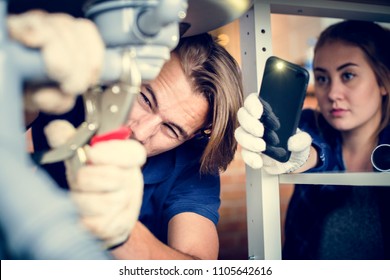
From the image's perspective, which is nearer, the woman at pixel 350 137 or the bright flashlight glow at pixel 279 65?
the bright flashlight glow at pixel 279 65

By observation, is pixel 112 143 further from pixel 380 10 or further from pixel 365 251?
pixel 365 251

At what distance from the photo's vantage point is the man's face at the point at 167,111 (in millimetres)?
699

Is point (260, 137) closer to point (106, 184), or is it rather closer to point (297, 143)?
point (297, 143)

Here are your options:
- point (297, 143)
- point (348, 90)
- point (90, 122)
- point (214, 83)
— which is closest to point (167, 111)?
point (214, 83)

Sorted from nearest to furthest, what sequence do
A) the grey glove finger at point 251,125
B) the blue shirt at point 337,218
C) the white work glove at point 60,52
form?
1. the white work glove at point 60,52
2. the grey glove finger at point 251,125
3. the blue shirt at point 337,218

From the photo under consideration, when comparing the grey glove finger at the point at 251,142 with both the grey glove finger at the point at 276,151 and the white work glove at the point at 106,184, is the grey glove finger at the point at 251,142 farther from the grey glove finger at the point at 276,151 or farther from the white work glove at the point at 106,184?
the white work glove at the point at 106,184

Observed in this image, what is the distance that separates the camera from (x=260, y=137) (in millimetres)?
667

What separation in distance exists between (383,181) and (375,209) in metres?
0.43

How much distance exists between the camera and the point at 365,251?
3.18 feet

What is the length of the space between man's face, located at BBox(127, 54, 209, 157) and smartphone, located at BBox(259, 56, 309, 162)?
15cm

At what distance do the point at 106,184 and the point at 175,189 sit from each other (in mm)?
504

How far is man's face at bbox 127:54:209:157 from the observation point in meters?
0.70

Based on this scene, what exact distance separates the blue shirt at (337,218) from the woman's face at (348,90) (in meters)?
0.06

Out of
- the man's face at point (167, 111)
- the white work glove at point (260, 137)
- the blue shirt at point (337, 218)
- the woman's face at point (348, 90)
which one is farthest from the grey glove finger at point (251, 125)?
the woman's face at point (348, 90)
